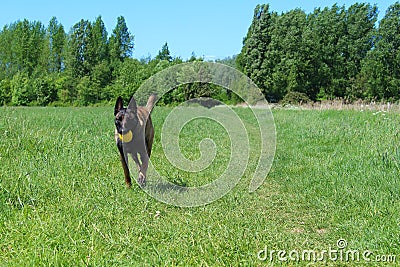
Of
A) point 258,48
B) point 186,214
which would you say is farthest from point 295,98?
point 186,214

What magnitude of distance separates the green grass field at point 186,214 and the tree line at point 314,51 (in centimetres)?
4333

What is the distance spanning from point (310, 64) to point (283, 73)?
4613 mm

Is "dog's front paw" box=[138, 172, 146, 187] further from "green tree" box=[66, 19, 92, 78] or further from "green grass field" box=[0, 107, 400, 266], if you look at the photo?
"green tree" box=[66, 19, 92, 78]

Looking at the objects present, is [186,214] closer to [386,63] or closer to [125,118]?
[125,118]

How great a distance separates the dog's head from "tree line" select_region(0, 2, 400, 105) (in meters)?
26.6

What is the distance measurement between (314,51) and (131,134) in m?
50.7

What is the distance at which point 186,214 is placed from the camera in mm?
4125

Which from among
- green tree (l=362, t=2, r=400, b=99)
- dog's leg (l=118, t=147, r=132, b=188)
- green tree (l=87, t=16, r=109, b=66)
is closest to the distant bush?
green tree (l=362, t=2, r=400, b=99)

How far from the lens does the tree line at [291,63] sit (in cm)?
4522

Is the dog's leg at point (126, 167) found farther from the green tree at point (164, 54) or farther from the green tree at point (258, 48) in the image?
the green tree at point (164, 54)

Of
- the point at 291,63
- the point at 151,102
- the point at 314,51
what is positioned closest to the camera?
the point at 151,102

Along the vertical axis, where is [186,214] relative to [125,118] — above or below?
below

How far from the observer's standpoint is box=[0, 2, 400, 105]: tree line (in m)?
45.2

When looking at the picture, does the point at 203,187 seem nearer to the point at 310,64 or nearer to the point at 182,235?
the point at 182,235
